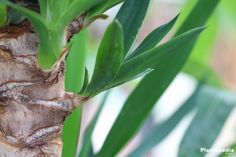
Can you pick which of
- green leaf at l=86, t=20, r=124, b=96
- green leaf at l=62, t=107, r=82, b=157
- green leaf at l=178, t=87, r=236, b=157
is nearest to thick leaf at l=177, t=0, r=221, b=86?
green leaf at l=178, t=87, r=236, b=157

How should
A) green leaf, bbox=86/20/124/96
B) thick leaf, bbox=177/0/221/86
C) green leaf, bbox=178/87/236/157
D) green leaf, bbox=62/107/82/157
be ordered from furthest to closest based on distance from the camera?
thick leaf, bbox=177/0/221/86 → green leaf, bbox=178/87/236/157 → green leaf, bbox=62/107/82/157 → green leaf, bbox=86/20/124/96

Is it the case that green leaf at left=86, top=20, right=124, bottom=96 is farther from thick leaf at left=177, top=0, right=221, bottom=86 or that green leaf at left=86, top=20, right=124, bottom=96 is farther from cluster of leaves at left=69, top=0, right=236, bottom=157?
thick leaf at left=177, top=0, right=221, bottom=86

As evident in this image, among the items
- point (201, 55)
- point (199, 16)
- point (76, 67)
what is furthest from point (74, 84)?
point (201, 55)

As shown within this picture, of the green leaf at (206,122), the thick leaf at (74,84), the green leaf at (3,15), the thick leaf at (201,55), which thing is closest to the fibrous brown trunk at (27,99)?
the green leaf at (3,15)

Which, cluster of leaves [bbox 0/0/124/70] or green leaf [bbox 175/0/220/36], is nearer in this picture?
cluster of leaves [bbox 0/0/124/70]

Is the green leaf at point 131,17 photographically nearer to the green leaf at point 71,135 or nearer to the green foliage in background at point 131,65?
the green foliage in background at point 131,65

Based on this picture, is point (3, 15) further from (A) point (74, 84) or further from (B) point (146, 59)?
(A) point (74, 84)

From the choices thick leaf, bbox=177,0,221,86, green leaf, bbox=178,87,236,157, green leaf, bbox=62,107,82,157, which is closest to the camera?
green leaf, bbox=62,107,82,157
